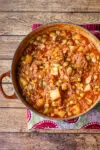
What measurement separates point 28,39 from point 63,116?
1.44ft

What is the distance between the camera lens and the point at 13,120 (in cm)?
207

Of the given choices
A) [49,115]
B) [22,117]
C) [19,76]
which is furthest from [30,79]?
[22,117]

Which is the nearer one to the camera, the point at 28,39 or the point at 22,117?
the point at 28,39

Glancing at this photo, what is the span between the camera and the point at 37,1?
2.12m

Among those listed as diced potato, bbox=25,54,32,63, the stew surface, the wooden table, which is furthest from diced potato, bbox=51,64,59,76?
the wooden table

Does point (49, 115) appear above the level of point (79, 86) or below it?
below

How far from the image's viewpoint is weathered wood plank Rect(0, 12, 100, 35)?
2.08 meters

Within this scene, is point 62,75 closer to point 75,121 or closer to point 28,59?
point 28,59

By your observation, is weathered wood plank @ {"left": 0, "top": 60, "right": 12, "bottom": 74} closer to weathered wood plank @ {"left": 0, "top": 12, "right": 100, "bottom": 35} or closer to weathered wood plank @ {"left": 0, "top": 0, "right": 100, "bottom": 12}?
weathered wood plank @ {"left": 0, "top": 12, "right": 100, "bottom": 35}

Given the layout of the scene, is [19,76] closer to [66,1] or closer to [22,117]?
[22,117]

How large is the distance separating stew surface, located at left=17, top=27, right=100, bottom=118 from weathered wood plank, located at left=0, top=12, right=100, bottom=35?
33cm

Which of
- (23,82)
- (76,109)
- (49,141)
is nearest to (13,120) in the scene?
(49,141)

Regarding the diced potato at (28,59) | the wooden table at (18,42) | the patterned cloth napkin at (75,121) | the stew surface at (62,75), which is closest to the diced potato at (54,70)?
the stew surface at (62,75)

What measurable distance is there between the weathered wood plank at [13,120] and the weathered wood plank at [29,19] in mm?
477
